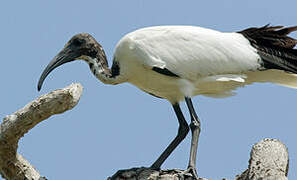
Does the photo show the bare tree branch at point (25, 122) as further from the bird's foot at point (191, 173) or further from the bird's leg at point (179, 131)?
the bird's leg at point (179, 131)

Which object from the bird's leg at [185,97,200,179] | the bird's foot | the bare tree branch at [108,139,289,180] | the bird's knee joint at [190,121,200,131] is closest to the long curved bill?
the bird's leg at [185,97,200,179]

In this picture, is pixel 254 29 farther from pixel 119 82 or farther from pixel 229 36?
pixel 119 82

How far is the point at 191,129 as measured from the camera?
858 centimetres

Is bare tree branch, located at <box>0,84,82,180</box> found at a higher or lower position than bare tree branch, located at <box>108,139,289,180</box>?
higher

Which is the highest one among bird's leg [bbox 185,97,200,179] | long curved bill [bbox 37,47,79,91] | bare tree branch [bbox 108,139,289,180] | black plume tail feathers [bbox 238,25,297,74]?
long curved bill [bbox 37,47,79,91]

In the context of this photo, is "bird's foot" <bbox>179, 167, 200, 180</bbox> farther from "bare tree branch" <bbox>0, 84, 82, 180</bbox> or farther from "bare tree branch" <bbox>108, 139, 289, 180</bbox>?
"bare tree branch" <bbox>0, 84, 82, 180</bbox>

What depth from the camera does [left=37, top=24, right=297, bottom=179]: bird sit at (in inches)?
334

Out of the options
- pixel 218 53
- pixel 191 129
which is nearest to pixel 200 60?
pixel 218 53

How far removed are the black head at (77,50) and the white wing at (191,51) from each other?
512 mm

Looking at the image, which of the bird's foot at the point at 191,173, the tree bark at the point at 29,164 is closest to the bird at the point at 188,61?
the bird's foot at the point at 191,173

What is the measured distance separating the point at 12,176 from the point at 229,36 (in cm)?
337

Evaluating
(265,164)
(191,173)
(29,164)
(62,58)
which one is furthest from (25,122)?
(265,164)

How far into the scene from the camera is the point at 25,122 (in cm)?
689

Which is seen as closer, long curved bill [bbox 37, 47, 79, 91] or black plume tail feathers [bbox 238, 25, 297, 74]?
black plume tail feathers [bbox 238, 25, 297, 74]
